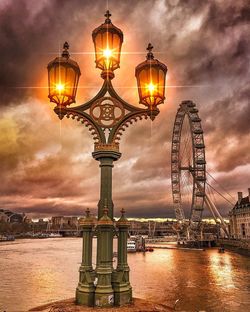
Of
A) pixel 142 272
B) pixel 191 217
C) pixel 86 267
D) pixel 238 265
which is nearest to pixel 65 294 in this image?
pixel 142 272

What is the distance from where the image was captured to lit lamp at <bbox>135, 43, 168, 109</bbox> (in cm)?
710

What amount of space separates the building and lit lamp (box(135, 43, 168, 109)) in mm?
80004

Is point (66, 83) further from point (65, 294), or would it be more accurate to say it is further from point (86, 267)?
point (65, 294)

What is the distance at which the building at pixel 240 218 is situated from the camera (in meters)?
83.9

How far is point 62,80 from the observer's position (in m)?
7.00

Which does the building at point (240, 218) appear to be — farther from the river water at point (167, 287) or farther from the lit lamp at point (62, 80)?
the lit lamp at point (62, 80)

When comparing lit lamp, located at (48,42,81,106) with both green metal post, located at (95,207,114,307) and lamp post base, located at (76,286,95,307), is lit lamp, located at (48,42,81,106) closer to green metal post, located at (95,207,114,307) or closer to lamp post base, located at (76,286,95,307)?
green metal post, located at (95,207,114,307)

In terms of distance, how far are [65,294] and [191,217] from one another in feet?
164

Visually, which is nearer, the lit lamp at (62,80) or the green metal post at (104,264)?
the green metal post at (104,264)

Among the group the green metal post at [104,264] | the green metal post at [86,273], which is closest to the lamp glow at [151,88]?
the green metal post at [104,264]

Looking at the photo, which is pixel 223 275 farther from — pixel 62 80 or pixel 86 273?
pixel 62 80

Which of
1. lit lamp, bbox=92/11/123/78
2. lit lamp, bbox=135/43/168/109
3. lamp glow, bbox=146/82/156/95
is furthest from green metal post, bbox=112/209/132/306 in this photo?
lit lamp, bbox=92/11/123/78

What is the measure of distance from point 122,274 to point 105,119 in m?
3.10

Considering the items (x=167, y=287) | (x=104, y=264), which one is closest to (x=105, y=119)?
(x=104, y=264)
